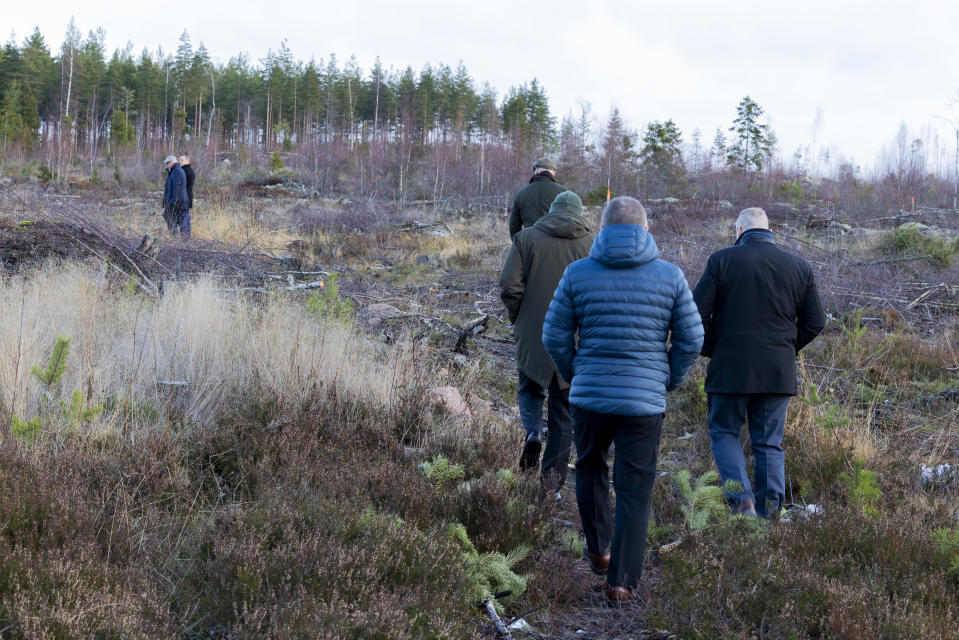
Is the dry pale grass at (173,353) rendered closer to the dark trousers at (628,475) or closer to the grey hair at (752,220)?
the dark trousers at (628,475)

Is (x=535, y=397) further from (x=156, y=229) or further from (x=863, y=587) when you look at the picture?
(x=156, y=229)

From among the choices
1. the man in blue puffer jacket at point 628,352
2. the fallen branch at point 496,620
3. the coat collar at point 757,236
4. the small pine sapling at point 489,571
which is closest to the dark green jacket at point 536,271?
the coat collar at point 757,236

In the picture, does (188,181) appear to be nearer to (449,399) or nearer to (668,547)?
(449,399)

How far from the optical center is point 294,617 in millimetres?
2178

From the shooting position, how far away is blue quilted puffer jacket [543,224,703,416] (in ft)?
10.3

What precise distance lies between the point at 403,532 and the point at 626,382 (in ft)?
3.93

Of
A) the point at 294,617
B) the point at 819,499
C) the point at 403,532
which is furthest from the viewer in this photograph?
the point at 819,499

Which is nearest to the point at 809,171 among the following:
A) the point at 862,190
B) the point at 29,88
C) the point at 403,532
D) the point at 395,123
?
the point at 862,190

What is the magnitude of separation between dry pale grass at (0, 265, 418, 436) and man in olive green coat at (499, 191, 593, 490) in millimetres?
1323

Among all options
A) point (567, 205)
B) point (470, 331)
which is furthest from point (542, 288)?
point (470, 331)

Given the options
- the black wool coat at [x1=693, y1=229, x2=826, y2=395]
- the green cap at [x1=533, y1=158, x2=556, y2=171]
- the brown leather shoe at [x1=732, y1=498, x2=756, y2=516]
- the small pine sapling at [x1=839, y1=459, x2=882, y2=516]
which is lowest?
the brown leather shoe at [x1=732, y1=498, x2=756, y2=516]

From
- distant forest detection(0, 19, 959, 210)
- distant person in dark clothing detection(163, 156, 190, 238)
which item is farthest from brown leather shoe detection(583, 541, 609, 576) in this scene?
distant forest detection(0, 19, 959, 210)

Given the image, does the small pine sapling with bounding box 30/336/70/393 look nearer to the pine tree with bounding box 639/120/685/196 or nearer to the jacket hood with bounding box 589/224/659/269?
the jacket hood with bounding box 589/224/659/269

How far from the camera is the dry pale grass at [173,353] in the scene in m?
4.52
